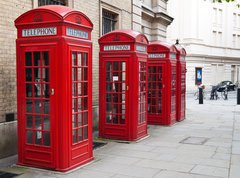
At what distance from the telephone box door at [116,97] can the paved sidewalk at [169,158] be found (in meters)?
0.50

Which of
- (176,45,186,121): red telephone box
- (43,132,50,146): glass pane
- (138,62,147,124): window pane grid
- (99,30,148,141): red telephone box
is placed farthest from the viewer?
(176,45,186,121): red telephone box

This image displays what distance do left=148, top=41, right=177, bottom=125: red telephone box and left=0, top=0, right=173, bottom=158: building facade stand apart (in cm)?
178

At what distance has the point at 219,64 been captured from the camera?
43.0m

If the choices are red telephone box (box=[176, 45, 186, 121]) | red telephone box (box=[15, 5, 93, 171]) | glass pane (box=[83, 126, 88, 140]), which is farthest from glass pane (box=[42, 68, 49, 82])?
red telephone box (box=[176, 45, 186, 121])

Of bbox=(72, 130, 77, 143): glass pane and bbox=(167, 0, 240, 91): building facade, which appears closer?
bbox=(72, 130, 77, 143): glass pane

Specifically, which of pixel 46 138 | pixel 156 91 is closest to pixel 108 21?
pixel 156 91

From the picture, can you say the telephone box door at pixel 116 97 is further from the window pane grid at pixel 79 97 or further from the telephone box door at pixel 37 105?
the telephone box door at pixel 37 105

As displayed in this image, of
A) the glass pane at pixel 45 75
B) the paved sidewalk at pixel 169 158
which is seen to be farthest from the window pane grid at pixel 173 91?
the glass pane at pixel 45 75

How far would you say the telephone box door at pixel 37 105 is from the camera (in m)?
6.00

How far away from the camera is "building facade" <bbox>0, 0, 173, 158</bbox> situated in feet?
22.6

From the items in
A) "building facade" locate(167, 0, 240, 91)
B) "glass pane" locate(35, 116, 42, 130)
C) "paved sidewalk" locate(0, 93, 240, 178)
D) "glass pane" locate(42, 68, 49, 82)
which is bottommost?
"paved sidewalk" locate(0, 93, 240, 178)

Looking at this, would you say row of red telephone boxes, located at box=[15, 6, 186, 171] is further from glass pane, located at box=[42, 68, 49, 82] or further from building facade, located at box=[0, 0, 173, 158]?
building facade, located at box=[0, 0, 173, 158]

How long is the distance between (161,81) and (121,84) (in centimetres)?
289

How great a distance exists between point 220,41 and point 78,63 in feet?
132
